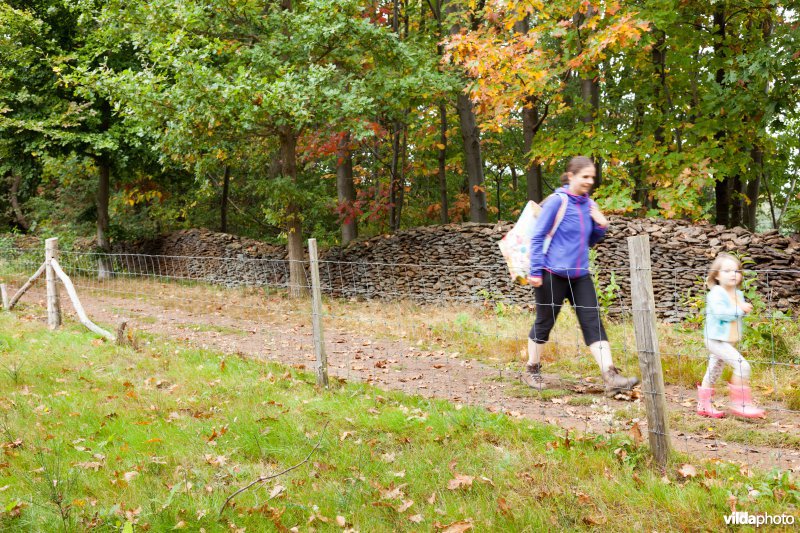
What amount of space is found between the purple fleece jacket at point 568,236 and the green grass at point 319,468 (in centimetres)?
140

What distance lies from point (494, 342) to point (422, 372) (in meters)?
1.30

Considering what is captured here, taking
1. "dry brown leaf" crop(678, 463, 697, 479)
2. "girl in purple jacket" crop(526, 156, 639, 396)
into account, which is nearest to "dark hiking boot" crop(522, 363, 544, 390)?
"girl in purple jacket" crop(526, 156, 639, 396)

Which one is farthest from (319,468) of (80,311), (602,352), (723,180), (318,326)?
(723,180)

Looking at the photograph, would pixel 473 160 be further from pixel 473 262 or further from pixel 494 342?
pixel 494 342

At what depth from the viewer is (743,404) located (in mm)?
4883

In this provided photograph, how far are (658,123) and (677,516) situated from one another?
11453mm

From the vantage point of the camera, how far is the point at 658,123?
13195 mm

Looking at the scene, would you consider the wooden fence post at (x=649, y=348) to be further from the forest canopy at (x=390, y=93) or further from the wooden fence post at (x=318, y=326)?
the forest canopy at (x=390, y=93)

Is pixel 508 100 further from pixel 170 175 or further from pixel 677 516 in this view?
pixel 170 175

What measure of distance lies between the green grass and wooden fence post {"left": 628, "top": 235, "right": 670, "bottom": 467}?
0.64ft

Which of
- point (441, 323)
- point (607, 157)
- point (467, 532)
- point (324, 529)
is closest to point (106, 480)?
point (324, 529)

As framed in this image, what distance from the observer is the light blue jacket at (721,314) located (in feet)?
16.0

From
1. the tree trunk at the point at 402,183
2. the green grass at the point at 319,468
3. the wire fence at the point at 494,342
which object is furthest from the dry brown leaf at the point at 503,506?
the tree trunk at the point at 402,183

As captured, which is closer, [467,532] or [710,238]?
[467,532]
